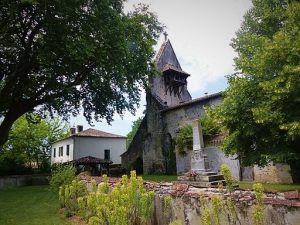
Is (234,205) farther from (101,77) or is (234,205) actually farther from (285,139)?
(101,77)

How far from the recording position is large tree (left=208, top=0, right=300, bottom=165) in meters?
9.38

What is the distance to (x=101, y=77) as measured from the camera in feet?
64.8

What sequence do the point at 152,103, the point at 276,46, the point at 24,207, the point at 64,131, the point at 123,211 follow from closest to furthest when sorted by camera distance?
1. the point at 123,211
2. the point at 276,46
3. the point at 24,207
4. the point at 152,103
5. the point at 64,131

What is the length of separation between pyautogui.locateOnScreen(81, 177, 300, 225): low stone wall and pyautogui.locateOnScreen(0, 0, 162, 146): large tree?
1106 cm

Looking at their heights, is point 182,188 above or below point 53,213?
above

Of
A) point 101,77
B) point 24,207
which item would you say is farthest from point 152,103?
point 24,207

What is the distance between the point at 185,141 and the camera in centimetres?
2423

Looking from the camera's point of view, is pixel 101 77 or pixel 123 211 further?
pixel 101 77

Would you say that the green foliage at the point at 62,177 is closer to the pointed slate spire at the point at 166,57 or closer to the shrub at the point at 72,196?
the shrub at the point at 72,196

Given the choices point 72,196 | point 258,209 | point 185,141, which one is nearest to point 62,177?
point 72,196

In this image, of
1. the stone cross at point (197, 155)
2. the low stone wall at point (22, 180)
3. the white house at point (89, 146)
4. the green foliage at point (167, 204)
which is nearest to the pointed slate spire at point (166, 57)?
the white house at point (89, 146)

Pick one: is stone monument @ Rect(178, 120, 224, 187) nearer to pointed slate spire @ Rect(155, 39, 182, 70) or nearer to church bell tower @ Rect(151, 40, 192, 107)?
church bell tower @ Rect(151, 40, 192, 107)

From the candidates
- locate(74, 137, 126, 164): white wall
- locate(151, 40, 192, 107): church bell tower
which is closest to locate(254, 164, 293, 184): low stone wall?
locate(151, 40, 192, 107): church bell tower

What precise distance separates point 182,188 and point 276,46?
21.1ft
